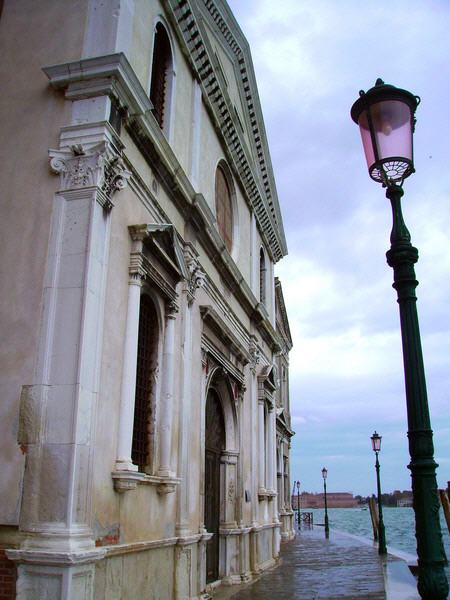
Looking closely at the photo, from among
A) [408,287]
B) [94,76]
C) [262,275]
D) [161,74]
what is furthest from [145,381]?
[262,275]

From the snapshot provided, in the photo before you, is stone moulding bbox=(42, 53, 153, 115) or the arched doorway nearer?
stone moulding bbox=(42, 53, 153, 115)

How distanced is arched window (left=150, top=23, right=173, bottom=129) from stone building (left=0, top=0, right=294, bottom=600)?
0.04m

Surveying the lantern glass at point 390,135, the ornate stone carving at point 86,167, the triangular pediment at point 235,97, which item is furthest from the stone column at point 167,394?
the triangular pediment at point 235,97

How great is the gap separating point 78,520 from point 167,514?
3.09 meters

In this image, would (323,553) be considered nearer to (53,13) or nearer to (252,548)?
(252,548)

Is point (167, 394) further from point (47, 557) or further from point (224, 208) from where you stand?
point (224, 208)

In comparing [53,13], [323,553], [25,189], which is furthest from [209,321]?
[323,553]

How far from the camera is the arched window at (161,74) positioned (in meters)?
10.9

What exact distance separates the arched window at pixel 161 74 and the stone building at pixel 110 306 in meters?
0.04

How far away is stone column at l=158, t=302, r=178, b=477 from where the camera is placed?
30.5 ft

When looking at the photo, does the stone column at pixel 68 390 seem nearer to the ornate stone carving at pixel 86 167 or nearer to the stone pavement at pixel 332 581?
the ornate stone carving at pixel 86 167

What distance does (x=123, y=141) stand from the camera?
8.59 meters

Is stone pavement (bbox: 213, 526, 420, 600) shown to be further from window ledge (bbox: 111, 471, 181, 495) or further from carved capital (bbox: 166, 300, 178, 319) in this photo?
carved capital (bbox: 166, 300, 178, 319)

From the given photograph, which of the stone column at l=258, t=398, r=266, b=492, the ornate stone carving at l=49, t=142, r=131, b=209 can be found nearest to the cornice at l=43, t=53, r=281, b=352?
the ornate stone carving at l=49, t=142, r=131, b=209
